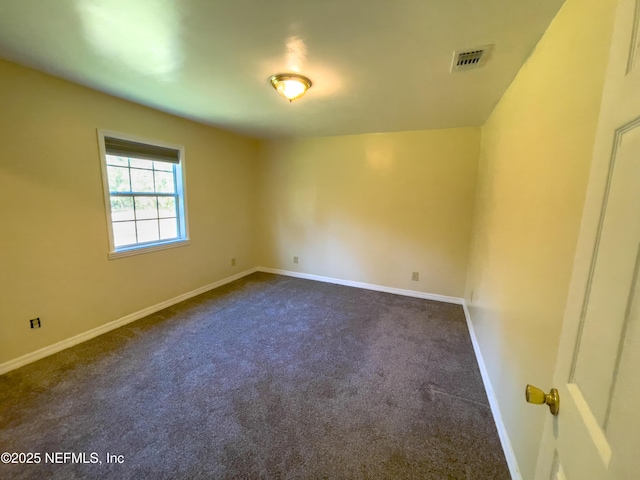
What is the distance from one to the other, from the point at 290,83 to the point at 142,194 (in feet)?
7.21

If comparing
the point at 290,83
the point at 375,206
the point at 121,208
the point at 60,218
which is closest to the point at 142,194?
the point at 121,208

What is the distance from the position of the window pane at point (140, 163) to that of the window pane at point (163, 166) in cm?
6

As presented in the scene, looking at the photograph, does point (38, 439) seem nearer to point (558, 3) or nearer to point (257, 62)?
point (257, 62)

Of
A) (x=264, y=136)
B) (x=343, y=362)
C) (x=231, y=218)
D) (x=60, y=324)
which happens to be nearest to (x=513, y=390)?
(x=343, y=362)

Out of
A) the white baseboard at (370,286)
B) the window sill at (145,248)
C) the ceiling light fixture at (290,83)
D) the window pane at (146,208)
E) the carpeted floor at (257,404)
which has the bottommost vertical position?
the carpeted floor at (257,404)

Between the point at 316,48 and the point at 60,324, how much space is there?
3188 millimetres

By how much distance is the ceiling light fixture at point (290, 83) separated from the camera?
2.09 m

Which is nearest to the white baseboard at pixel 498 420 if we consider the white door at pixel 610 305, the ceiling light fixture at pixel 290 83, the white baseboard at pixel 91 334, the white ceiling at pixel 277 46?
the white door at pixel 610 305

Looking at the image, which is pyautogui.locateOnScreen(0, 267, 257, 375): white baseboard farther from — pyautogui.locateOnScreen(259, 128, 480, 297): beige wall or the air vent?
the air vent

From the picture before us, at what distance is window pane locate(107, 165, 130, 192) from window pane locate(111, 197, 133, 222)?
11 cm

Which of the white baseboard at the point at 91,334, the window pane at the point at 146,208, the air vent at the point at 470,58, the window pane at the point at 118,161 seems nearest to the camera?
the air vent at the point at 470,58

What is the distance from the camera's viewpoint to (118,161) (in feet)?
9.39

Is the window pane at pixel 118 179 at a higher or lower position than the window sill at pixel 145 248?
higher

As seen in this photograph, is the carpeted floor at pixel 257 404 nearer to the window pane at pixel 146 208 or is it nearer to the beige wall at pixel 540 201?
the beige wall at pixel 540 201
